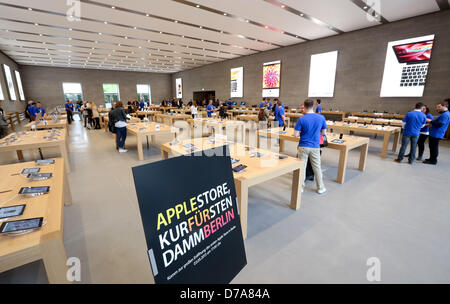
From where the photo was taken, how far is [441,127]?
4754 millimetres

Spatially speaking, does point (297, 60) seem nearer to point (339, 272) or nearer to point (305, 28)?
point (305, 28)

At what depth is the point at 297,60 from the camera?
1272cm

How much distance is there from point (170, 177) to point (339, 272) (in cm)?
184

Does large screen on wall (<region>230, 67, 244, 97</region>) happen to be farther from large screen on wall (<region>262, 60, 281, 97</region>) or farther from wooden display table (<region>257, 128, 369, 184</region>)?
wooden display table (<region>257, 128, 369, 184</region>)

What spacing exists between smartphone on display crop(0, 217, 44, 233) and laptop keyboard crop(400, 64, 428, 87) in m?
12.0

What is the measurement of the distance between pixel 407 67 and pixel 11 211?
12281mm

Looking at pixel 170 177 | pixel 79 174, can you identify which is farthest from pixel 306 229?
pixel 79 174

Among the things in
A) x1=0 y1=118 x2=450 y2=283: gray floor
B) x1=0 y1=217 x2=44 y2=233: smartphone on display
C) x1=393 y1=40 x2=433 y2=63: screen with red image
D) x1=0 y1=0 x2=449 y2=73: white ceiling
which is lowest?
x1=0 y1=118 x2=450 y2=283: gray floor

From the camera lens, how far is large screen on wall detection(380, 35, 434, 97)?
8258mm

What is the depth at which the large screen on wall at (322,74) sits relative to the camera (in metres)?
11.2

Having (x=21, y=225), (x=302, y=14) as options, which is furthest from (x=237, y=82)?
(x=21, y=225)

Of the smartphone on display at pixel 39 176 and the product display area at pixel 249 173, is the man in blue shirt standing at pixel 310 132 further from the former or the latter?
the smartphone on display at pixel 39 176

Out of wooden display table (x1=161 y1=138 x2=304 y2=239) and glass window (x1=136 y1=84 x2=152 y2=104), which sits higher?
glass window (x1=136 y1=84 x2=152 y2=104)

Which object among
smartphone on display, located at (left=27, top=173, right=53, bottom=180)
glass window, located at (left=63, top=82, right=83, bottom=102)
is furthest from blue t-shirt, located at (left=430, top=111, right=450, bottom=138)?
glass window, located at (left=63, top=82, right=83, bottom=102)
